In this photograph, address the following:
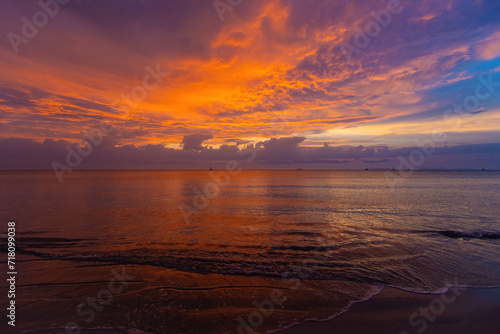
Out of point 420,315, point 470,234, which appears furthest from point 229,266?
point 470,234

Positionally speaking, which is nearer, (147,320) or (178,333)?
(178,333)

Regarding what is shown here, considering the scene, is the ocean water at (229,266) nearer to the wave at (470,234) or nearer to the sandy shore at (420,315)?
the wave at (470,234)

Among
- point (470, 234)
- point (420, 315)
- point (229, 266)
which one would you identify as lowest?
point (470, 234)

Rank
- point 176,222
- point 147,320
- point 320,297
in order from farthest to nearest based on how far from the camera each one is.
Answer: point 176,222 → point 320,297 → point 147,320

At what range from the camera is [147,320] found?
6961 mm

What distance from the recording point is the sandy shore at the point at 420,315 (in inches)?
254

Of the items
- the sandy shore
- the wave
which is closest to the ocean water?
the wave

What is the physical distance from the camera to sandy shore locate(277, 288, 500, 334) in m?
6.45

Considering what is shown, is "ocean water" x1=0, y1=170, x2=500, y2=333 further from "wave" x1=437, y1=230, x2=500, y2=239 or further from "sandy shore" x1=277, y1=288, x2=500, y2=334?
"sandy shore" x1=277, y1=288, x2=500, y2=334

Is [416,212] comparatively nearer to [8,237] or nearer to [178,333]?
[178,333]

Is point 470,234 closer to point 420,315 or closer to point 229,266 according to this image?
point 420,315

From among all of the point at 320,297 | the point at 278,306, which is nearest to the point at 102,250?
the point at 278,306

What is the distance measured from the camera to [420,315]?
23.2ft

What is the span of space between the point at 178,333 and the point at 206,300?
1.69 m
